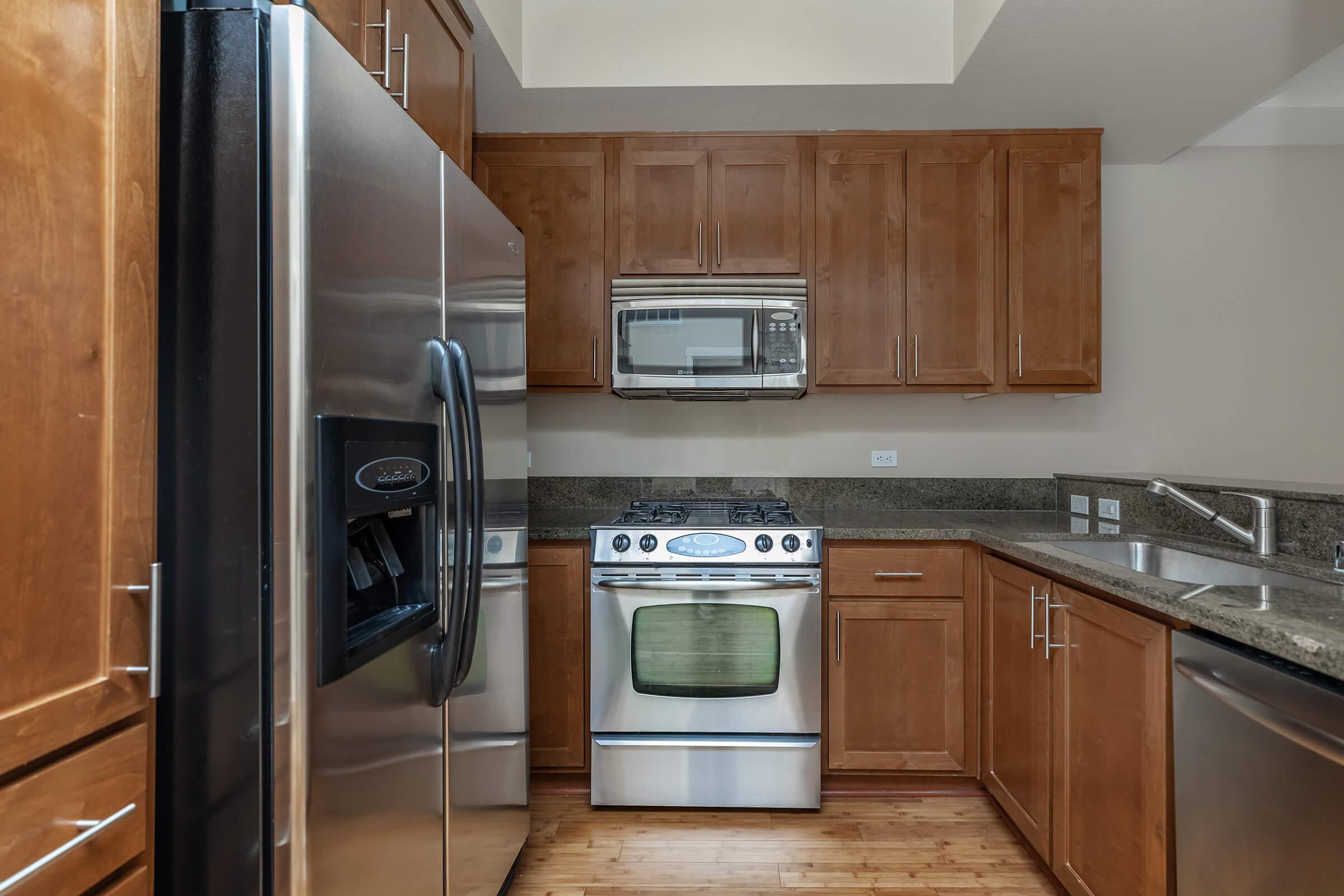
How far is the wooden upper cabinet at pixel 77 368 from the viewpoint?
2.19 ft

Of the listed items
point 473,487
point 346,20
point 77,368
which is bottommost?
point 473,487

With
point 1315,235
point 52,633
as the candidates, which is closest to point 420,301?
point 52,633

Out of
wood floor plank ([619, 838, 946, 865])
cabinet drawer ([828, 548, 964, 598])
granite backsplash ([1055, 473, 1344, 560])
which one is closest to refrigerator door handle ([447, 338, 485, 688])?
wood floor plank ([619, 838, 946, 865])

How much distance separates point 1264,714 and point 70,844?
5.22ft

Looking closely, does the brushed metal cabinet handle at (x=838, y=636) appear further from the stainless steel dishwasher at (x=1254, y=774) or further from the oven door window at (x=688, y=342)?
the stainless steel dishwasher at (x=1254, y=774)

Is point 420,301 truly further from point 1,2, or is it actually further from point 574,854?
point 574,854

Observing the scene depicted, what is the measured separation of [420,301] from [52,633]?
721 mm

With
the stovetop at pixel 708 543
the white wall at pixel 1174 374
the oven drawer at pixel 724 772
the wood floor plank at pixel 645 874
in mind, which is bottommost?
the wood floor plank at pixel 645 874

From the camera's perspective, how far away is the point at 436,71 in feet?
5.83

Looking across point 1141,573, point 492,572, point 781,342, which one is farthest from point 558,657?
point 1141,573

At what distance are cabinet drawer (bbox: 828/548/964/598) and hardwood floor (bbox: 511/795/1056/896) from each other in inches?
28.3

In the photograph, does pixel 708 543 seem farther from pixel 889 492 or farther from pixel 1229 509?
pixel 1229 509

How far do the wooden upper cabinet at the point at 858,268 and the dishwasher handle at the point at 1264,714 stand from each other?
1578 mm

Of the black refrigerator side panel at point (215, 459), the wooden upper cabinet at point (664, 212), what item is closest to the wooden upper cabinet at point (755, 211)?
the wooden upper cabinet at point (664, 212)
